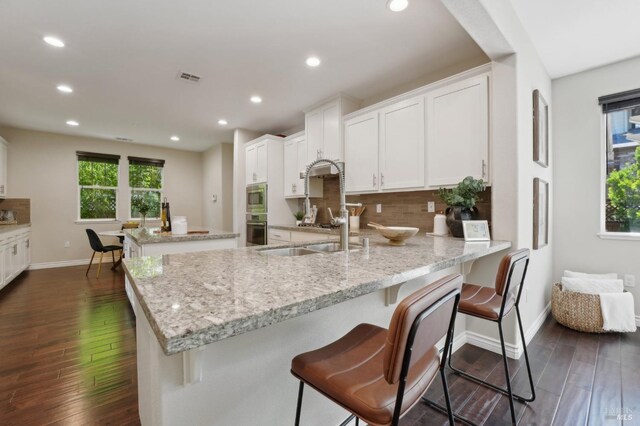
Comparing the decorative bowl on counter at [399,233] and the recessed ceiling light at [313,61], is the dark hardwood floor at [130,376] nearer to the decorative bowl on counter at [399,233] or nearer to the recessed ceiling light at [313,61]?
the decorative bowl on counter at [399,233]

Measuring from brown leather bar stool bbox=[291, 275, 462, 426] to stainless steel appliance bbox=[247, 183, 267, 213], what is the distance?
369cm

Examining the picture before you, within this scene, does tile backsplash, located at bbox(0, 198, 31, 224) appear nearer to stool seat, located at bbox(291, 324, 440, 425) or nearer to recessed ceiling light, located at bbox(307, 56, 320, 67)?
recessed ceiling light, located at bbox(307, 56, 320, 67)

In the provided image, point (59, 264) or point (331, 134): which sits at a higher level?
point (331, 134)

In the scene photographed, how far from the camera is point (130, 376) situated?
6.43ft

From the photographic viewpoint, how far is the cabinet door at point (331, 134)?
3.58 m

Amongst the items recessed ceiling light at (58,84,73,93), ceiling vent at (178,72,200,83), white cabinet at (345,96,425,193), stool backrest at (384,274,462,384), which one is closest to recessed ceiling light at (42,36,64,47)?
ceiling vent at (178,72,200,83)

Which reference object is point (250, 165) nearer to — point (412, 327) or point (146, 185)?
point (146, 185)

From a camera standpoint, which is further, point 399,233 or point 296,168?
point 296,168

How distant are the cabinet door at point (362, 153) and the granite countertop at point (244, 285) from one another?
5.81 ft

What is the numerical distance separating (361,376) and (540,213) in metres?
2.51

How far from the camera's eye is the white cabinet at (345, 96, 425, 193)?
278 centimetres

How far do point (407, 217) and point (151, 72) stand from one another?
3.21m

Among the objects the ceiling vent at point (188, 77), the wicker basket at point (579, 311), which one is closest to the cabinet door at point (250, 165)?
the ceiling vent at point (188, 77)

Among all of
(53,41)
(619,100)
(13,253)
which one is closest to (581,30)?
(619,100)
